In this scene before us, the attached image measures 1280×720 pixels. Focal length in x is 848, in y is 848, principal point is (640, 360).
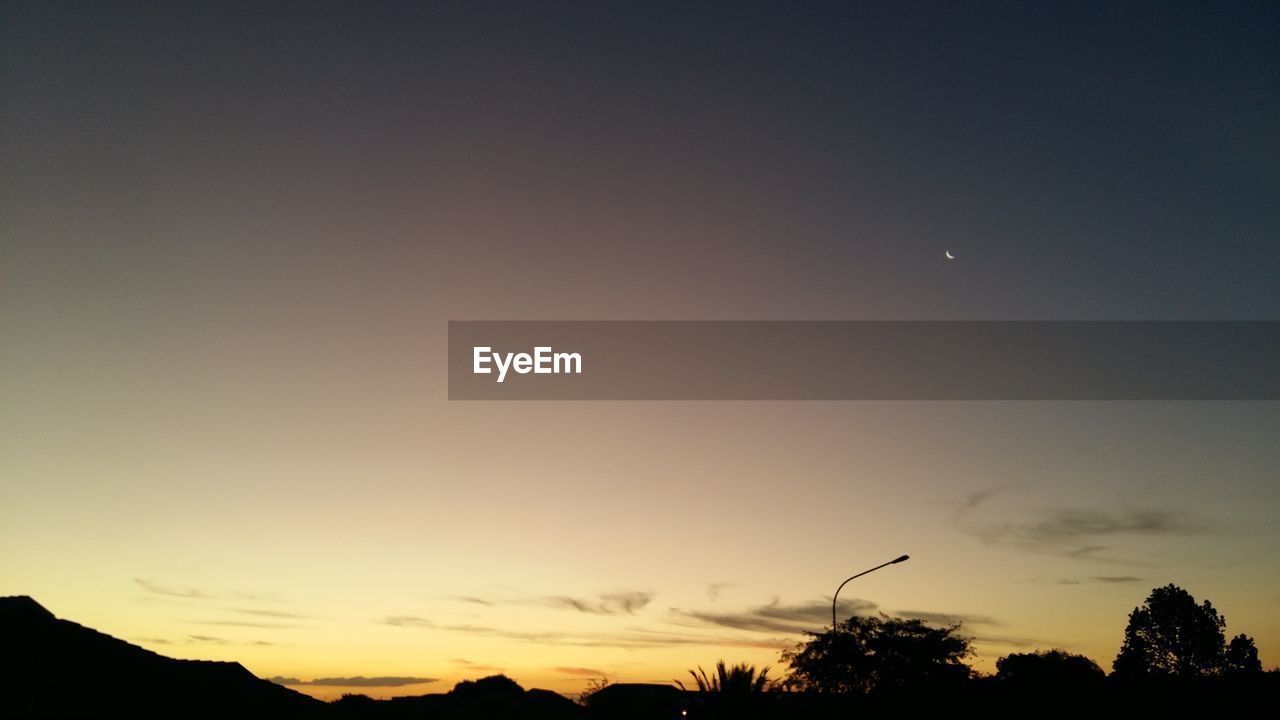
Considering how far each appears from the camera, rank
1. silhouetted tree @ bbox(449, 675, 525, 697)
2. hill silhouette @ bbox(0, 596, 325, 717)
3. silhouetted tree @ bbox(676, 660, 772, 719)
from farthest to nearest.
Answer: silhouetted tree @ bbox(449, 675, 525, 697) < hill silhouette @ bbox(0, 596, 325, 717) < silhouetted tree @ bbox(676, 660, 772, 719)

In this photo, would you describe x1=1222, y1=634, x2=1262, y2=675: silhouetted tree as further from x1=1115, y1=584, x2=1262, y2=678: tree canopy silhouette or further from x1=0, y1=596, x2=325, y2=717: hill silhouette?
x1=0, y1=596, x2=325, y2=717: hill silhouette

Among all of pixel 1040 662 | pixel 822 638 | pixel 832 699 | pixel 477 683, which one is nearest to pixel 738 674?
pixel 832 699

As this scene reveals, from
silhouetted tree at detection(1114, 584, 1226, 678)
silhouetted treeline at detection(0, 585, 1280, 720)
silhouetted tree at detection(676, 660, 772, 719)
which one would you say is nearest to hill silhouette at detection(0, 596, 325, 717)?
Answer: silhouetted treeline at detection(0, 585, 1280, 720)

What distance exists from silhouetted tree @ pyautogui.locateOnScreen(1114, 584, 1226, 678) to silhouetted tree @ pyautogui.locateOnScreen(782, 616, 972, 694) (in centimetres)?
3633

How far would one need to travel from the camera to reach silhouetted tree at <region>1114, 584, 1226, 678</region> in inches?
4112

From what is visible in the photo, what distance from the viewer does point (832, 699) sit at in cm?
5944

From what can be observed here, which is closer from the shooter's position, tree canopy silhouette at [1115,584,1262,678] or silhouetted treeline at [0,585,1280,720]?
silhouetted treeline at [0,585,1280,720]

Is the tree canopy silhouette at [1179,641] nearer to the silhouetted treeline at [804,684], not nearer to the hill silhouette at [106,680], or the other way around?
the silhouetted treeline at [804,684]

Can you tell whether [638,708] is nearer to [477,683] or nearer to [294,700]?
[477,683]

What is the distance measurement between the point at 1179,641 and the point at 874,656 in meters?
51.2

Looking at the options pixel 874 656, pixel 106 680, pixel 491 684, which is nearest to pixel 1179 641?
pixel 874 656

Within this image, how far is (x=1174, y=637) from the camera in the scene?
10706 centimetres

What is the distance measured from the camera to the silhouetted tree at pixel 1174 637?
104438 millimetres

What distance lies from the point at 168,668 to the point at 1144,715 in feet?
373
